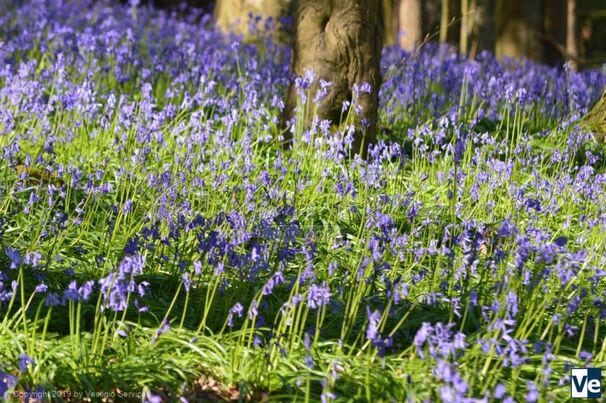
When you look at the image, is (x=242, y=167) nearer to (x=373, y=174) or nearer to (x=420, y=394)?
(x=373, y=174)

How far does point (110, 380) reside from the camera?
326 cm

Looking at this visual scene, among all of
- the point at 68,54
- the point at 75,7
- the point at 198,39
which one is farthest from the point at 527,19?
the point at 68,54

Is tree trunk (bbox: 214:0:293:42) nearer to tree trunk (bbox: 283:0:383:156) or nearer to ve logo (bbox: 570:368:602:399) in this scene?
tree trunk (bbox: 283:0:383:156)

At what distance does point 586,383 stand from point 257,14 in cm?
908

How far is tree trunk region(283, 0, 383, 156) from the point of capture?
6379 mm

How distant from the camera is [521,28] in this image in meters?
13.5

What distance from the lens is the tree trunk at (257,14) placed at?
11.4m

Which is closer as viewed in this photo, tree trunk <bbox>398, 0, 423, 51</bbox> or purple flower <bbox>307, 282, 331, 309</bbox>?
purple flower <bbox>307, 282, 331, 309</bbox>

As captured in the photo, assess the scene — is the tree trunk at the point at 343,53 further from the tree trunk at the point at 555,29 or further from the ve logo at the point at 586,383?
the tree trunk at the point at 555,29

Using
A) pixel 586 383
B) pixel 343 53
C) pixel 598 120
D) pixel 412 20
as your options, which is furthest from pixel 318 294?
pixel 412 20

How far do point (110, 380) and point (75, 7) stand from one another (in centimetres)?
958

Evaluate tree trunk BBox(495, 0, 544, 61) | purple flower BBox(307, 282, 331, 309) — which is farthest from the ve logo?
tree trunk BBox(495, 0, 544, 61)

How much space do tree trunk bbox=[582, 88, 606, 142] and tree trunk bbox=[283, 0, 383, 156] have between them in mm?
1677

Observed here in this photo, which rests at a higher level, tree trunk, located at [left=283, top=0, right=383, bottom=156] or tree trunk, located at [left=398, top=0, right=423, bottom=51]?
tree trunk, located at [left=398, top=0, right=423, bottom=51]
